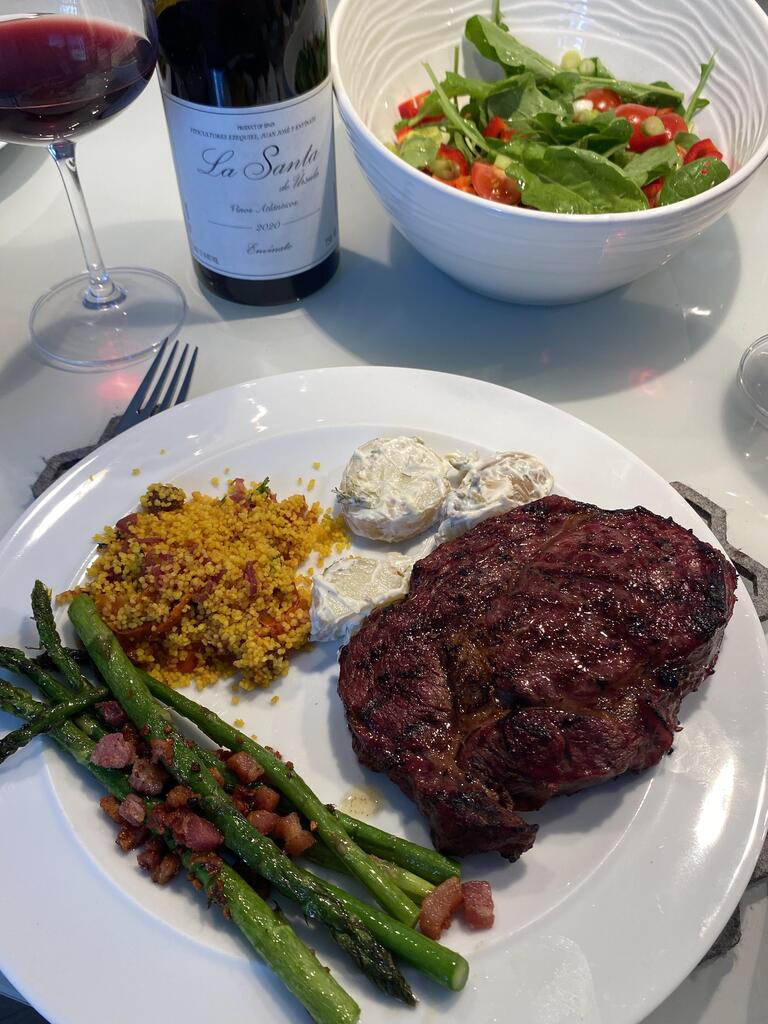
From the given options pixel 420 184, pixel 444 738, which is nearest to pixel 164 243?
pixel 420 184

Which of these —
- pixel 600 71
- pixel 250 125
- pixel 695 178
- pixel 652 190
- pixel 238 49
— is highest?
pixel 238 49

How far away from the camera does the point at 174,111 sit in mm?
2551

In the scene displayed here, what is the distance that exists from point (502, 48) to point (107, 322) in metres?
1.81

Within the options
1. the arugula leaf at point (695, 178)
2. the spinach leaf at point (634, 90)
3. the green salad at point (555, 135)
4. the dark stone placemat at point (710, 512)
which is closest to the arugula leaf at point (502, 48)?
the green salad at point (555, 135)

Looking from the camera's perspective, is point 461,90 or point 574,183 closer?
point 574,183

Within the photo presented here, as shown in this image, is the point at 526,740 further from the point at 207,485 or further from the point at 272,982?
the point at 207,485

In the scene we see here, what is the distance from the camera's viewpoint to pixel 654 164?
2.90 metres

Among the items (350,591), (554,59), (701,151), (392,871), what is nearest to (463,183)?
(701,151)

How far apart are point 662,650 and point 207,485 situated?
1.34 meters

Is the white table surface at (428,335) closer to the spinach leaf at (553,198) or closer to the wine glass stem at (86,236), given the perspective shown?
the wine glass stem at (86,236)

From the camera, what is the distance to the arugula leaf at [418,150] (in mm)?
2936

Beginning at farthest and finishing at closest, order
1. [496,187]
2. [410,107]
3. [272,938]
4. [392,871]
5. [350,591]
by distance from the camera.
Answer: [410,107] < [496,187] < [350,591] < [392,871] < [272,938]

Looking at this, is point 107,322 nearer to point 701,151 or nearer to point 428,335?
point 428,335

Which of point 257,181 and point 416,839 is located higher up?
point 257,181
